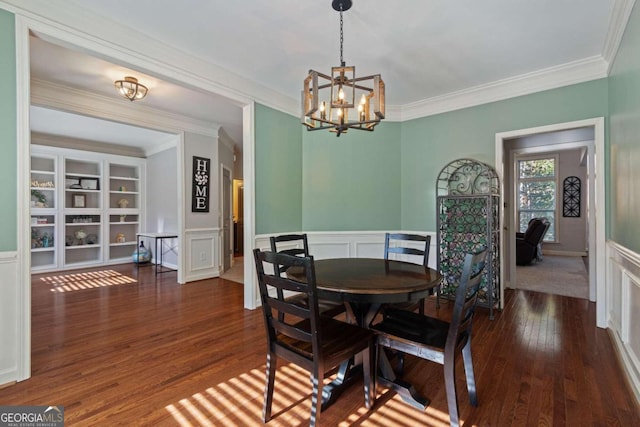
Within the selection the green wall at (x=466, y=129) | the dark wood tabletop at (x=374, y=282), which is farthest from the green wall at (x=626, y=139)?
the dark wood tabletop at (x=374, y=282)

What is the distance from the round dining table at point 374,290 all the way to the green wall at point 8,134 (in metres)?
1.91

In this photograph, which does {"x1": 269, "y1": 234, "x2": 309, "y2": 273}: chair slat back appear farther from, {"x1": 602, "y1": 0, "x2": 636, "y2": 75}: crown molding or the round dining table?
{"x1": 602, "y1": 0, "x2": 636, "y2": 75}: crown molding

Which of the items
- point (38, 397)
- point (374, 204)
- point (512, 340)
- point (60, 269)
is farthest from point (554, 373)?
point (60, 269)

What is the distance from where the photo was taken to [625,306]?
2.31 m

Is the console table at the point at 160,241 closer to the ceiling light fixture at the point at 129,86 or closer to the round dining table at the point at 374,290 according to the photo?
the ceiling light fixture at the point at 129,86

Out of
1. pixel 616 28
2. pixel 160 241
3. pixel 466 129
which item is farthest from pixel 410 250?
pixel 160 241

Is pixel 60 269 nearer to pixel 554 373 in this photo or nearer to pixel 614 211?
pixel 554 373

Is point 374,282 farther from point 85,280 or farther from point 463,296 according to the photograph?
point 85,280

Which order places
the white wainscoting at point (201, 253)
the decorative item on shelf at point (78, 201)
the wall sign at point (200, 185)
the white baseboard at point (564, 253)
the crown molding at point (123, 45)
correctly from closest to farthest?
the crown molding at point (123, 45)
the white wainscoting at point (201, 253)
the wall sign at point (200, 185)
the decorative item on shelf at point (78, 201)
the white baseboard at point (564, 253)

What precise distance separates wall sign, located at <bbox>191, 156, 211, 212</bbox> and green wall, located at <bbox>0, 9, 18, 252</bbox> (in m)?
3.09

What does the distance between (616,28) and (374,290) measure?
2962mm

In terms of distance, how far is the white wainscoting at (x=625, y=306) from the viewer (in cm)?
198

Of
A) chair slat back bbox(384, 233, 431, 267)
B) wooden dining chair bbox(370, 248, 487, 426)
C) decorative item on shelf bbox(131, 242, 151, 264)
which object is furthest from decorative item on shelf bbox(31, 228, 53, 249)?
wooden dining chair bbox(370, 248, 487, 426)

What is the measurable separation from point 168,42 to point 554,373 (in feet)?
13.6
